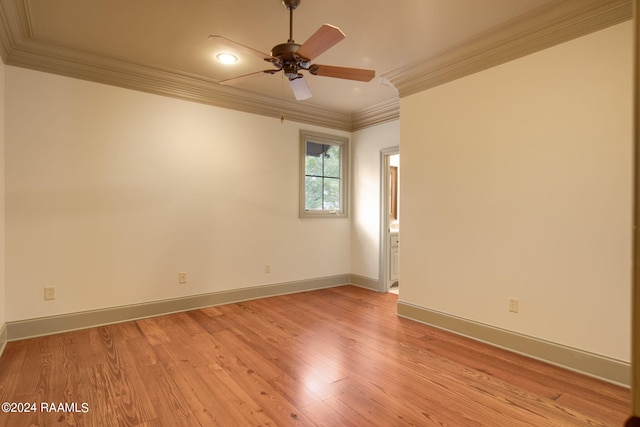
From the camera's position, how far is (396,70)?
358 cm

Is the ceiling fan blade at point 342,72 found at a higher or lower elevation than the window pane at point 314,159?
higher

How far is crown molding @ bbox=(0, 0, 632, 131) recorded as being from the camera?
95.7 inches

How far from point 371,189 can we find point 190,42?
308 cm

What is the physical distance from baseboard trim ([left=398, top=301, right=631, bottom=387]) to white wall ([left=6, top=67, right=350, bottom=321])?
217 centimetres

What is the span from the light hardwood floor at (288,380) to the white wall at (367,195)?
1745 mm

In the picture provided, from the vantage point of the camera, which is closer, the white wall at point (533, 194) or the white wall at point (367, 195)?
the white wall at point (533, 194)

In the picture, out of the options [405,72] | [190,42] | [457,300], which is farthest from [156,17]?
[457,300]

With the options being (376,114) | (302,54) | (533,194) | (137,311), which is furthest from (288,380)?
(376,114)

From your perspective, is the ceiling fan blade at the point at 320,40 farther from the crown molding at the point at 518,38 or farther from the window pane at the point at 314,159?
the window pane at the point at 314,159

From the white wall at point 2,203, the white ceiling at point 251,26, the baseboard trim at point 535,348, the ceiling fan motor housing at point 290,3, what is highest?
the white ceiling at point 251,26

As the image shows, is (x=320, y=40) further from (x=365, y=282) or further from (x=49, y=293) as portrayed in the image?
(x=365, y=282)

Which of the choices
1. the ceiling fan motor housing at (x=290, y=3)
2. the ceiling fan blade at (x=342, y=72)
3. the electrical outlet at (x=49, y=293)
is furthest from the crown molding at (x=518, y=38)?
the electrical outlet at (x=49, y=293)

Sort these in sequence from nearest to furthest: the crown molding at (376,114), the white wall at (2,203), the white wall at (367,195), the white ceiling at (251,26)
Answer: the white ceiling at (251,26) < the white wall at (2,203) < the crown molding at (376,114) < the white wall at (367,195)

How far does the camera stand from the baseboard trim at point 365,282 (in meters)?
4.99
